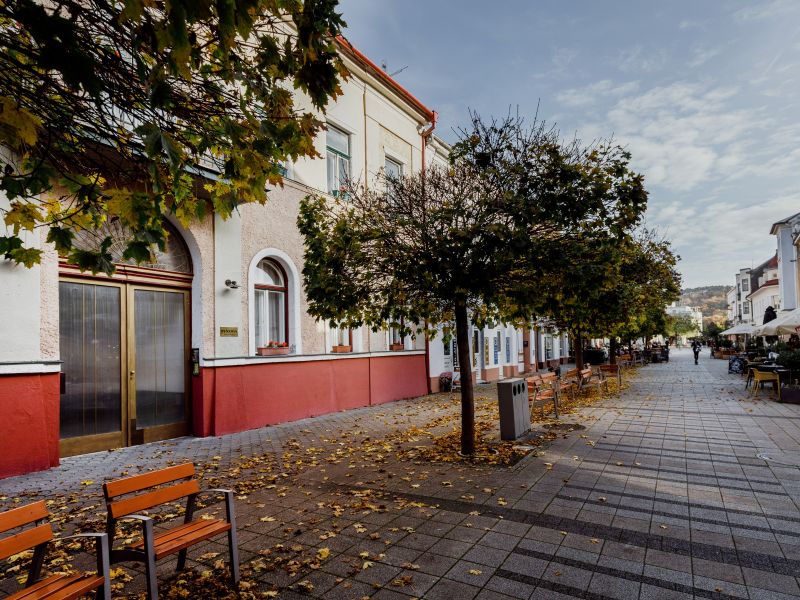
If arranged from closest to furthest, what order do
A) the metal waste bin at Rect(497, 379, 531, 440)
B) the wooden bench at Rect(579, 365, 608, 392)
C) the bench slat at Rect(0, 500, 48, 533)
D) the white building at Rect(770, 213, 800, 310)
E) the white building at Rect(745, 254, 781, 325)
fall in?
the bench slat at Rect(0, 500, 48, 533) → the metal waste bin at Rect(497, 379, 531, 440) → the wooden bench at Rect(579, 365, 608, 392) → the white building at Rect(770, 213, 800, 310) → the white building at Rect(745, 254, 781, 325)

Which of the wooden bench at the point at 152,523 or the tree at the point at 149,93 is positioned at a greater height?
the tree at the point at 149,93

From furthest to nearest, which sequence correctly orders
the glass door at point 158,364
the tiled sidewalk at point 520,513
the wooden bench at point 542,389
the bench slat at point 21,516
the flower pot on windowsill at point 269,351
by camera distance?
1. the flower pot on windowsill at point 269,351
2. the wooden bench at point 542,389
3. the glass door at point 158,364
4. the tiled sidewalk at point 520,513
5. the bench slat at point 21,516

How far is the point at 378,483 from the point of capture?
20.0ft

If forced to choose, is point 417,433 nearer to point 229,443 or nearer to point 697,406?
point 229,443

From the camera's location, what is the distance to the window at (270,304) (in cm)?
1100

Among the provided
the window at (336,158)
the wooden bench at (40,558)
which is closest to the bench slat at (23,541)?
the wooden bench at (40,558)

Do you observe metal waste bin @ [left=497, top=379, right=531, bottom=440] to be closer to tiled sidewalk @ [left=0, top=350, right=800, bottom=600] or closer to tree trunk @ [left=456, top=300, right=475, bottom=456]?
tiled sidewalk @ [left=0, top=350, right=800, bottom=600]

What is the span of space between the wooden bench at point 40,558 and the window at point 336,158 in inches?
432

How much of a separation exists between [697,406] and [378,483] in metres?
10.2

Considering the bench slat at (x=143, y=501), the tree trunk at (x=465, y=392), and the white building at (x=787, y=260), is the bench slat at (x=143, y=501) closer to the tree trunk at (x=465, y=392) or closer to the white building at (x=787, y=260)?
the tree trunk at (x=465, y=392)

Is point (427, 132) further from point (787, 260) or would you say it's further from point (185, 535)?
point (787, 260)

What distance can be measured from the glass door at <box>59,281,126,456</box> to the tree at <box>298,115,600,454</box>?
3.61 meters

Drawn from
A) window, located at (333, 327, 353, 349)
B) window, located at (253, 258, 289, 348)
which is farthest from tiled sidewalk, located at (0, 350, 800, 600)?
window, located at (333, 327, 353, 349)

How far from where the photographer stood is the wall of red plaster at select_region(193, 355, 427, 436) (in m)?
9.44
